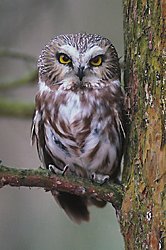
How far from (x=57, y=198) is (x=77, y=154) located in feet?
0.77

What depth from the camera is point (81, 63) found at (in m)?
2.52

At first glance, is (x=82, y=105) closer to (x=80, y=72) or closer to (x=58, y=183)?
(x=80, y=72)

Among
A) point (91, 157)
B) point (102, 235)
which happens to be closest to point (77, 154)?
point (91, 157)

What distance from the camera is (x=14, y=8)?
3.53 meters

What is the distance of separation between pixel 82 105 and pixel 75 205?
0.46m

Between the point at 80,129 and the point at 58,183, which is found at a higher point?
the point at 80,129

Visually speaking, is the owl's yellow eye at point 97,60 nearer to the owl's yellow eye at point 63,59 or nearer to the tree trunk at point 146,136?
the owl's yellow eye at point 63,59

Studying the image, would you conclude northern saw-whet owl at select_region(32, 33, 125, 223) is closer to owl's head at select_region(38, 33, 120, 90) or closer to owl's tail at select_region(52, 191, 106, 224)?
owl's head at select_region(38, 33, 120, 90)

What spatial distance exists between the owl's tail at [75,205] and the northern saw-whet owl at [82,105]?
135 millimetres

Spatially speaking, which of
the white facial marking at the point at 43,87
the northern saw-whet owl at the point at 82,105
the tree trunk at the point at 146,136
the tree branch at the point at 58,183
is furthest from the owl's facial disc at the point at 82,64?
the tree branch at the point at 58,183

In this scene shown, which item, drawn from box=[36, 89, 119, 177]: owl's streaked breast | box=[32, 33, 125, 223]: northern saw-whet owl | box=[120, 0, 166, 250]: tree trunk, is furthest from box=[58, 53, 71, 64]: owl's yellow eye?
box=[120, 0, 166, 250]: tree trunk

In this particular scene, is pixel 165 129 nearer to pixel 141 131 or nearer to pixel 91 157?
pixel 141 131

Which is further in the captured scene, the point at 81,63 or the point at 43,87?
the point at 43,87

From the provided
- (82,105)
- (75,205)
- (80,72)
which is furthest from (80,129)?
(75,205)
